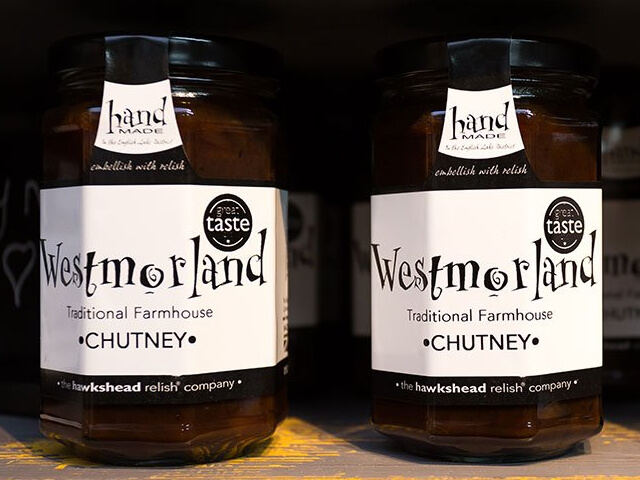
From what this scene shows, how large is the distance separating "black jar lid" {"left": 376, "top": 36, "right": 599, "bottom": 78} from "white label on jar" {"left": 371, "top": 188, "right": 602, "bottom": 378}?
11 centimetres

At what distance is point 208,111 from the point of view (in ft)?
2.50

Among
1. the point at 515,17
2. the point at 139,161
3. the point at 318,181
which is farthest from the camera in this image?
the point at 318,181

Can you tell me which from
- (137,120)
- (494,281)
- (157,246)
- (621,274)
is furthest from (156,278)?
(621,274)

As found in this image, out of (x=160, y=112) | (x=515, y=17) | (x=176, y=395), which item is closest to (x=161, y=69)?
(x=160, y=112)

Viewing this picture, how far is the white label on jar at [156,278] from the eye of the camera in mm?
747

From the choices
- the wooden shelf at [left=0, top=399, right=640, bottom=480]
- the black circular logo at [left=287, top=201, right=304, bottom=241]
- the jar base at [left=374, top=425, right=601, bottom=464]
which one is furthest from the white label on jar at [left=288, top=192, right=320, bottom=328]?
the jar base at [left=374, top=425, right=601, bottom=464]

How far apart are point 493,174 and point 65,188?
1.18ft

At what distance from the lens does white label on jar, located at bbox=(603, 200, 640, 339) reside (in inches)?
39.7

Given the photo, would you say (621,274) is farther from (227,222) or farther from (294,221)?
(227,222)

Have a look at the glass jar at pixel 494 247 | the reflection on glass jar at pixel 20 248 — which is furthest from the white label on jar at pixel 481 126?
the reflection on glass jar at pixel 20 248

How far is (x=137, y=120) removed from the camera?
2.46ft

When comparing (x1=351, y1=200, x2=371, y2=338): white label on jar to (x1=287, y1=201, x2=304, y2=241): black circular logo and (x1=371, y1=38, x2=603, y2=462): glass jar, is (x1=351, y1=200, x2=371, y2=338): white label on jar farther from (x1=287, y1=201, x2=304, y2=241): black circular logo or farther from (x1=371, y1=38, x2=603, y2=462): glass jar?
(x1=371, y1=38, x2=603, y2=462): glass jar

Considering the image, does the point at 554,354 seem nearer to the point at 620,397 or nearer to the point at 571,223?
the point at 571,223

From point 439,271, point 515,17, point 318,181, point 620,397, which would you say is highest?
point 515,17
